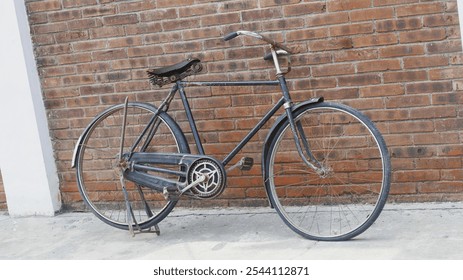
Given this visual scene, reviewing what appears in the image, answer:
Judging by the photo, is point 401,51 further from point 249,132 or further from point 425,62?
point 249,132

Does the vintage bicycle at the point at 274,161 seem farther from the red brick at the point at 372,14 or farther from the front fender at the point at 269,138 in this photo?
the red brick at the point at 372,14

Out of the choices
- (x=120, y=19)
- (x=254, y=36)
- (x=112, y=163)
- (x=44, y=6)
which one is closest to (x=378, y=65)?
(x=254, y=36)

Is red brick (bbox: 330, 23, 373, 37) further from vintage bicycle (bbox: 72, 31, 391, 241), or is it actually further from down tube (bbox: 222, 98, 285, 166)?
down tube (bbox: 222, 98, 285, 166)

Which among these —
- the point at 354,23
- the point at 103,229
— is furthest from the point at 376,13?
the point at 103,229

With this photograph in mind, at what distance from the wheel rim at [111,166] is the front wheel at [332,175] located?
829 millimetres

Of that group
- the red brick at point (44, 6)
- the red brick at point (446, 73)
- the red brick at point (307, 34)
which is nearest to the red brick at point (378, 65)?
the red brick at point (446, 73)

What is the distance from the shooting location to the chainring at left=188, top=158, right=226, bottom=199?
4.36 m

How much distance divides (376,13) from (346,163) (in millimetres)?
1036

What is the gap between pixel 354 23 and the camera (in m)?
4.57

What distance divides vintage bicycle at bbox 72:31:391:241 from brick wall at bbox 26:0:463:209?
16 centimetres

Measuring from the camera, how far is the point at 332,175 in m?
4.66

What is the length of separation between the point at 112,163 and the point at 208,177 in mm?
1158

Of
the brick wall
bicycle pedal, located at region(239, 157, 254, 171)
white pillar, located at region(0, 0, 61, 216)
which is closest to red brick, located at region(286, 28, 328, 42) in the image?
the brick wall
